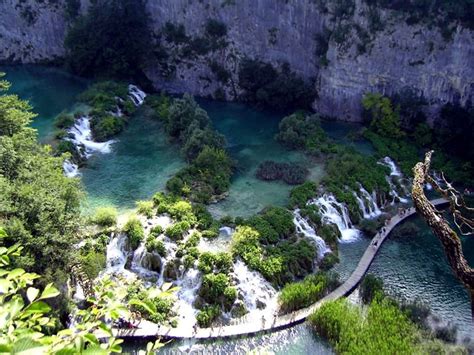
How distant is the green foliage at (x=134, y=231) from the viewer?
71.8 ft

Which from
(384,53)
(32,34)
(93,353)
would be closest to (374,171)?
(384,53)

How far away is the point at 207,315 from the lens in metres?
19.4

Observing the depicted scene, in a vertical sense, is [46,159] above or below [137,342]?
above

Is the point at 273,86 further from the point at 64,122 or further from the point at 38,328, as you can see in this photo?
the point at 38,328

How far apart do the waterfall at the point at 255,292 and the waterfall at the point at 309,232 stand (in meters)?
3.21

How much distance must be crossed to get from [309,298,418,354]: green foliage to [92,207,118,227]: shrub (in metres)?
9.89

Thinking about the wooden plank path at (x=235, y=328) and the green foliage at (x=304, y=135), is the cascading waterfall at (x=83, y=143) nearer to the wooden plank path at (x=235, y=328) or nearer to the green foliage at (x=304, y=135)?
the green foliage at (x=304, y=135)

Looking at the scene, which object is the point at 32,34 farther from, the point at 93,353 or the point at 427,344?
the point at 93,353

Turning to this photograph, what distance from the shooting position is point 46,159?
23.5 metres

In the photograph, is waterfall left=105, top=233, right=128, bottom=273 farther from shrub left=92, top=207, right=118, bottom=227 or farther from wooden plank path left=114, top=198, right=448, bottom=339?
wooden plank path left=114, top=198, right=448, bottom=339

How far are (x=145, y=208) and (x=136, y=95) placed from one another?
17103mm

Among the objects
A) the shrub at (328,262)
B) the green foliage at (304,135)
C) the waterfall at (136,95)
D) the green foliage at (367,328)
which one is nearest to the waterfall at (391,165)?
the green foliage at (304,135)

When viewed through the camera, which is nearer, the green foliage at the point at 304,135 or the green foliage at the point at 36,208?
the green foliage at the point at 36,208

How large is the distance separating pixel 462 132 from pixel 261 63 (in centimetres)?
1504
